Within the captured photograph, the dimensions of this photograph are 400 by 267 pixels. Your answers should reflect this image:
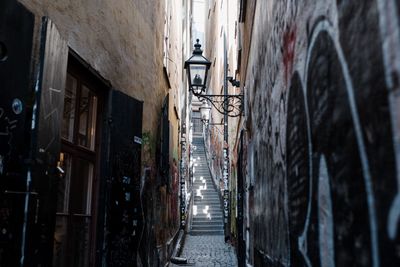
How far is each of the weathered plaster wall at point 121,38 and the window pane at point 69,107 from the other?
0.28 metres

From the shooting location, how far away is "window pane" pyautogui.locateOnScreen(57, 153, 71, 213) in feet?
13.3

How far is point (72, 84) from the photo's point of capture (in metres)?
4.34

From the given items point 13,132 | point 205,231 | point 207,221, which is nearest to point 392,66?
point 13,132

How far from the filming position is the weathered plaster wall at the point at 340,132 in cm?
121

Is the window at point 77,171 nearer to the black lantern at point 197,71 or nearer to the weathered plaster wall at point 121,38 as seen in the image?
the weathered plaster wall at point 121,38

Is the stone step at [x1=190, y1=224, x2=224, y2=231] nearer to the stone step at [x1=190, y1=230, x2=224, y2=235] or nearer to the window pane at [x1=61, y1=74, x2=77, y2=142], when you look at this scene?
the stone step at [x1=190, y1=230, x2=224, y2=235]

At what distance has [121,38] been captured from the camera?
5559mm

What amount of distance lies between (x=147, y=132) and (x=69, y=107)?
8.99 feet

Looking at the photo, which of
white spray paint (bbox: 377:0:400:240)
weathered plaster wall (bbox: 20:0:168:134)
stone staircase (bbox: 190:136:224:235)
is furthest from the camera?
stone staircase (bbox: 190:136:224:235)

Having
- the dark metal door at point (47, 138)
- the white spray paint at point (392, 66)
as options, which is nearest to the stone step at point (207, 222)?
the dark metal door at point (47, 138)

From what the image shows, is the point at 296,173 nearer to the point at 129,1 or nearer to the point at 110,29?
the point at 110,29

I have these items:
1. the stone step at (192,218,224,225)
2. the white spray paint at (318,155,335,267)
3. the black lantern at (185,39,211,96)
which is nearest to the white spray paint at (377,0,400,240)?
the white spray paint at (318,155,335,267)

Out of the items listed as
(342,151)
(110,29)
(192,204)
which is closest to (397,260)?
(342,151)

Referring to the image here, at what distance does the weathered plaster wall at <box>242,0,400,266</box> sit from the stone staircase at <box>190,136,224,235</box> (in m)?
14.1
